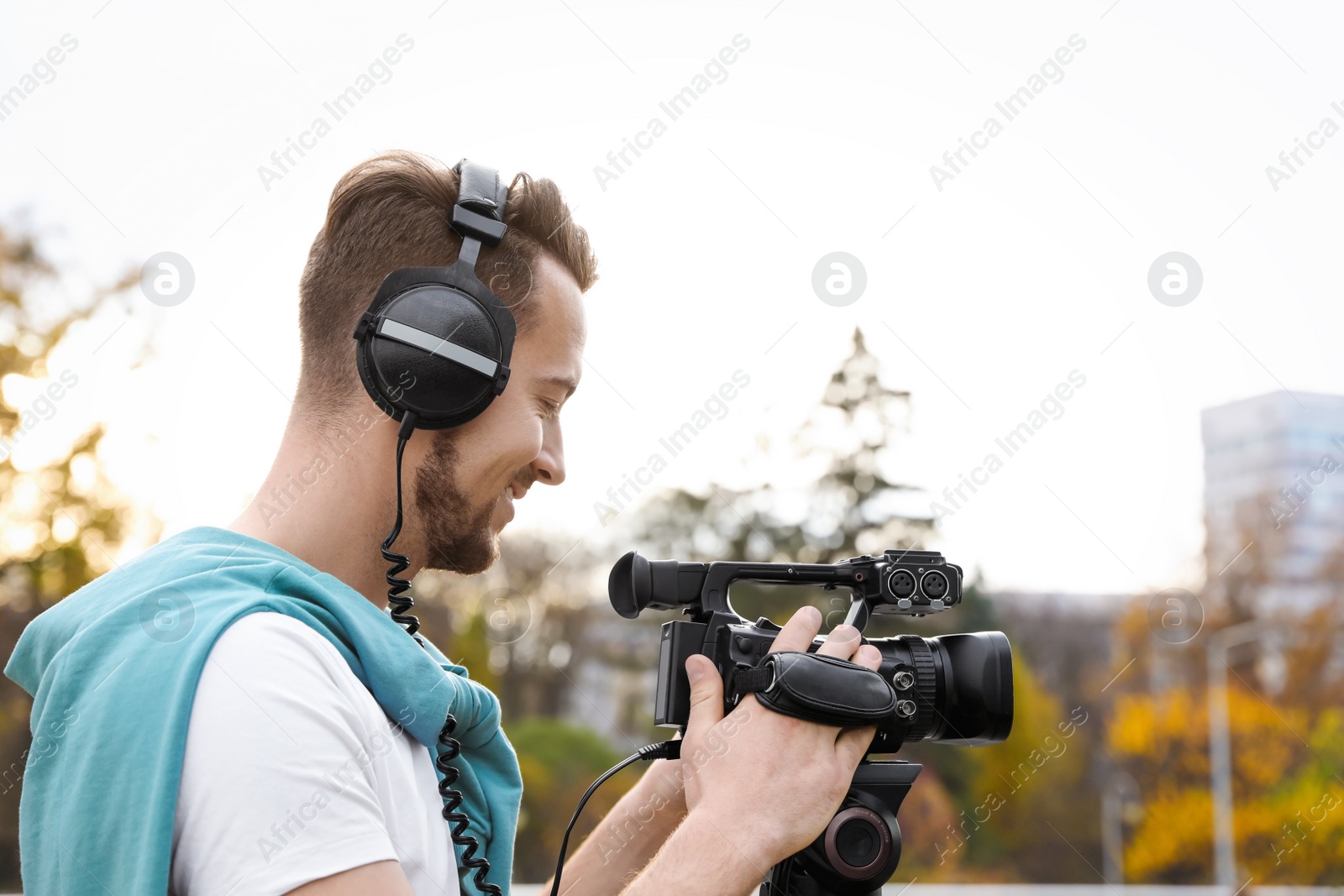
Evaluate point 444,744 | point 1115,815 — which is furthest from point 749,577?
point 1115,815

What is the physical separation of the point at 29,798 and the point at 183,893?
34cm

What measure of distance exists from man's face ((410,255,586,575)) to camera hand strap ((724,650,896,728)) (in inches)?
20.1

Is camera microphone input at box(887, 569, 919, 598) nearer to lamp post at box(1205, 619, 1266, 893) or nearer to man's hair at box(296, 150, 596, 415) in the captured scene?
man's hair at box(296, 150, 596, 415)

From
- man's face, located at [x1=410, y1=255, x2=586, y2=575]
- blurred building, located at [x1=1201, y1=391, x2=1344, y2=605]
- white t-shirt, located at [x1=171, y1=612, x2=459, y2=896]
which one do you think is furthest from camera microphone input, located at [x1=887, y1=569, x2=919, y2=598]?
blurred building, located at [x1=1201, y1=391, x2=1344, y2=605]

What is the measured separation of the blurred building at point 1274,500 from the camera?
23.7 metres

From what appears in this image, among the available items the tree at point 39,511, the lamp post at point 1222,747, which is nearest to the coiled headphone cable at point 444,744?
the tree at point 39,511

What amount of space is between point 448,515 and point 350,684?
0.36m

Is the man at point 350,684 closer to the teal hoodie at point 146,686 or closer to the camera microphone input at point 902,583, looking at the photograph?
the teal hoodie at point 146,686

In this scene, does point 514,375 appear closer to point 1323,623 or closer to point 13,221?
point 13,221

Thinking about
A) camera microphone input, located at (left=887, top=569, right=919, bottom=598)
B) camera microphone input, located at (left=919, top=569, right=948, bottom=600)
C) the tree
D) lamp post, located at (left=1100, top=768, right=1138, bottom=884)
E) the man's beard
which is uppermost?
lamp post, located at (left=1100, top=768, right=1138, bottom=884)

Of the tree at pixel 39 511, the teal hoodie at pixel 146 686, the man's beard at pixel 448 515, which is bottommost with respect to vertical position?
the tree at pixel 39 511

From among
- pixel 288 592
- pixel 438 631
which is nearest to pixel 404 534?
pixel 288 592

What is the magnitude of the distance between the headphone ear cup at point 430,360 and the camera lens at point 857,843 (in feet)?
2.71

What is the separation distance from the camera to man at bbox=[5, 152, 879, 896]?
3.86 feet
